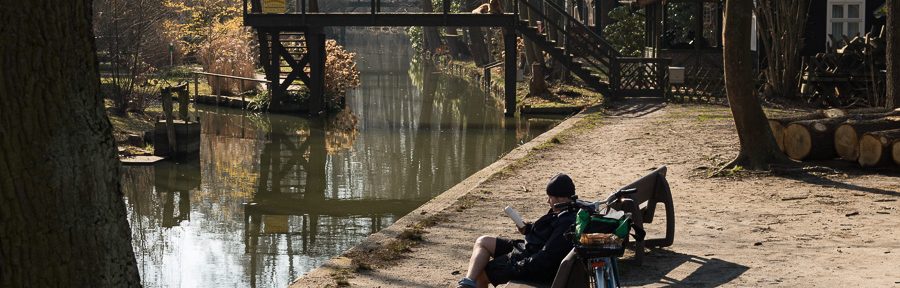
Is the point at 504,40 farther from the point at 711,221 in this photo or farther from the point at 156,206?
the point at 711,221

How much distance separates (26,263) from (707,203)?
401 inches

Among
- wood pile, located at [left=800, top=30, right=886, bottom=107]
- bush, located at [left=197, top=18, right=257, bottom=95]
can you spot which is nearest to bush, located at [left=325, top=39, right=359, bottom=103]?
bush, located at [left=197, top=18, right=257, bottom=95]

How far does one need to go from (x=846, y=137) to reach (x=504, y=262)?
32.7 ft

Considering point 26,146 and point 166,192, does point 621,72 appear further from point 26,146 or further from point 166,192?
point 26,146

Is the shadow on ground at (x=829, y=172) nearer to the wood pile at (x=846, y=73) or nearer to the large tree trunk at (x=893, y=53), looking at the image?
the large tree trunk at (x=893, y=53)

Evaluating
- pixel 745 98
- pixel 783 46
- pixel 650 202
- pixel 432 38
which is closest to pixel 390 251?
pixel 650 202

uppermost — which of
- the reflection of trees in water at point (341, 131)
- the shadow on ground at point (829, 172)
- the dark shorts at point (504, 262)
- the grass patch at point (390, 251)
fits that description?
the dark shorts at point (504, 262)

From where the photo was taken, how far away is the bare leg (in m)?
9.27

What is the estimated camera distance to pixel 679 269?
36.6 feet

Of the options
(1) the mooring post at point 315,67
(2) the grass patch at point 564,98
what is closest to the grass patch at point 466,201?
(2) the grass patch at point 564,98

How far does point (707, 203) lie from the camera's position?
1539cm

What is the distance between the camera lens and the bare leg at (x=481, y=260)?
365 inches

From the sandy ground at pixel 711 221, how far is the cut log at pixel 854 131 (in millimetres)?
181

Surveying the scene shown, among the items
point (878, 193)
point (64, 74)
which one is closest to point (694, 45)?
point (878, 193)
